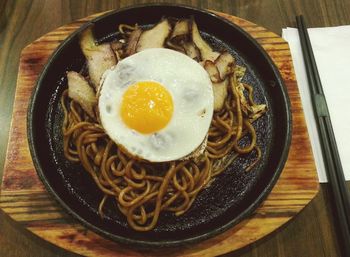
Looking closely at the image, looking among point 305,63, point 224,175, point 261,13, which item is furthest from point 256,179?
point 261,13

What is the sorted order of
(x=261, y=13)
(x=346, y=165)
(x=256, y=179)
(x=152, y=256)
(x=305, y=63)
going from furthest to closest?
(x=261, y=13), (x=305, y=63), (x=346, y=165), (x=256, y=179), (x=152, y=256)

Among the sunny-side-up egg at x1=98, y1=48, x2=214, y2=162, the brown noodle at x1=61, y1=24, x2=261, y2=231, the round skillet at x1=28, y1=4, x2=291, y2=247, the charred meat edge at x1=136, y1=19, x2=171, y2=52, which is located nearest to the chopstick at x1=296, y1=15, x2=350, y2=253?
the round skillet at x1=28, y1=4, x2=291, y2=247

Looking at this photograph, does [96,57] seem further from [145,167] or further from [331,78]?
[331,78]

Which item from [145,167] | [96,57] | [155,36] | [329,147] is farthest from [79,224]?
[329,147]

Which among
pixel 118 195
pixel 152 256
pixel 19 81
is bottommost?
pixel 152 256

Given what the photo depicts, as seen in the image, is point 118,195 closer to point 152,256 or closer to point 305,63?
point 152,256

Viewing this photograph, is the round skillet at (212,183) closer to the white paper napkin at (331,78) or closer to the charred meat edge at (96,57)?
the charred meat edge at (96,57)

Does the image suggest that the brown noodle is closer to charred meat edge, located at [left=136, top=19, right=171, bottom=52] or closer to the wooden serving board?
the wooden serving board
